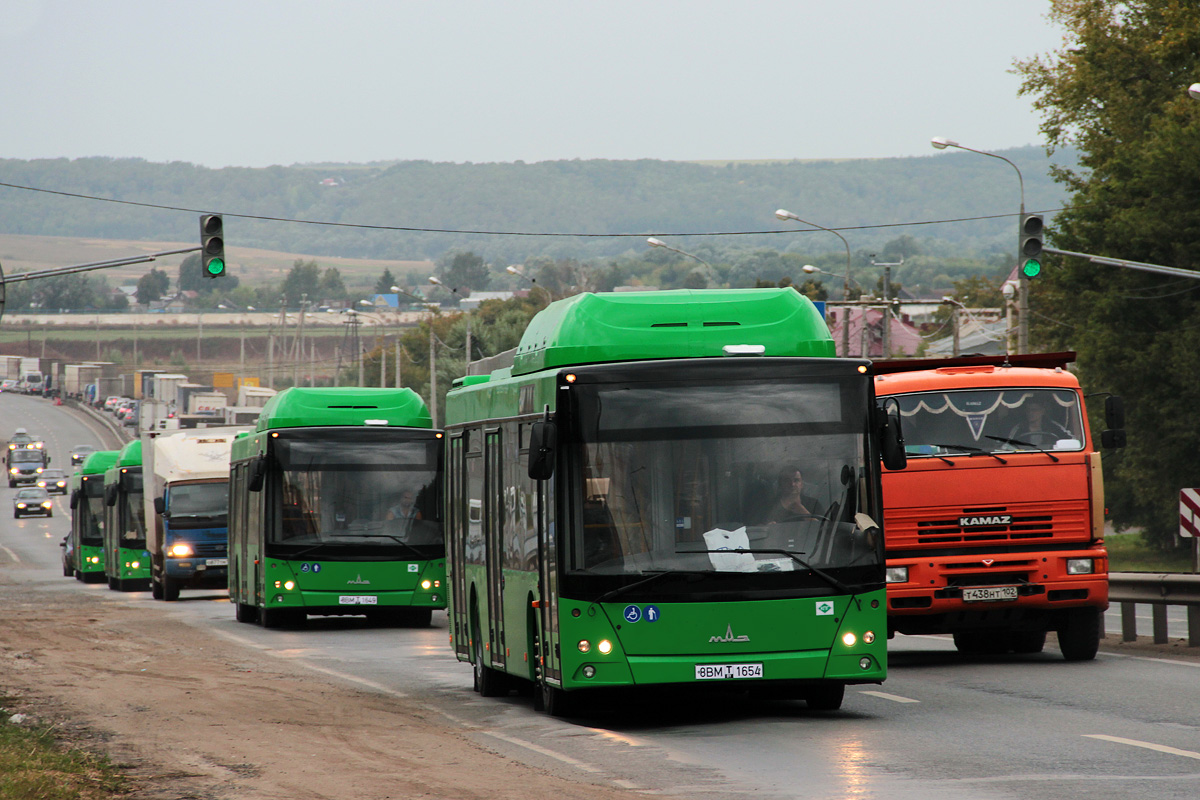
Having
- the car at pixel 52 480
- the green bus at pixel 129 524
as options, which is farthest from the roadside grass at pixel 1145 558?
the car at pixel 52 480

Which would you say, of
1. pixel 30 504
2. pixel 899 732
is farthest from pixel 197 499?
pixel 30 504

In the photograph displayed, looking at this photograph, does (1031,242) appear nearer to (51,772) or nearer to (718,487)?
(718,487)

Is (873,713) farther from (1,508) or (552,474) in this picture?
(1,508)

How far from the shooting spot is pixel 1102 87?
176 feet

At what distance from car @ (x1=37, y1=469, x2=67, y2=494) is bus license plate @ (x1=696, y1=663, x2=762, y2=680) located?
373ft

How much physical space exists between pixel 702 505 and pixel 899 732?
6.42 ft

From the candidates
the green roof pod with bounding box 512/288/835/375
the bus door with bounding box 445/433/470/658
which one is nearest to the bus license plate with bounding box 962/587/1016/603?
the green roof pod with bounding box 512/288/835/375

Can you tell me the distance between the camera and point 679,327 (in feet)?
43.1

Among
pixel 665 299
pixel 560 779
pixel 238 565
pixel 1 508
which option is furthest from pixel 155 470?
pixel 1 508

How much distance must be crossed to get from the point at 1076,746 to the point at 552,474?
3.75 metres

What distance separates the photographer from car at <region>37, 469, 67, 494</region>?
121m

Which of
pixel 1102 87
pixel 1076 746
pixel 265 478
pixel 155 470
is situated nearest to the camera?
pixel 1076 746

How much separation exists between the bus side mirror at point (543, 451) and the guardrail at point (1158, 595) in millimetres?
8769

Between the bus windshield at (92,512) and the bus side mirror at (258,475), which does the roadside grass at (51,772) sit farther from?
the bus windshield at (92,512)
